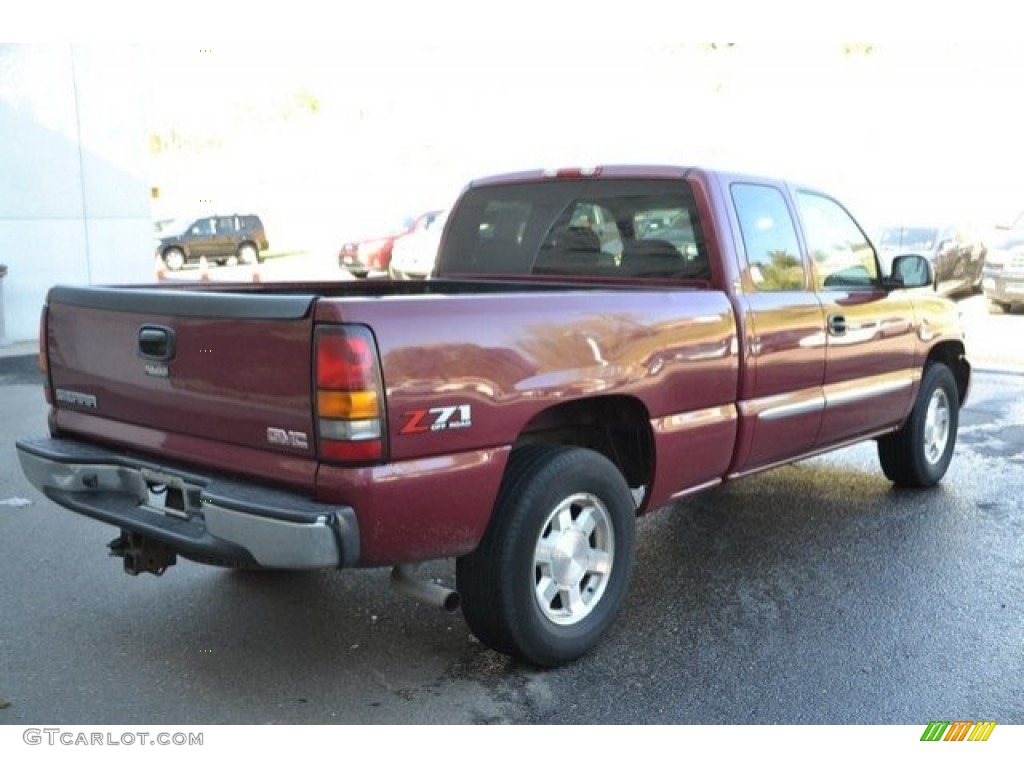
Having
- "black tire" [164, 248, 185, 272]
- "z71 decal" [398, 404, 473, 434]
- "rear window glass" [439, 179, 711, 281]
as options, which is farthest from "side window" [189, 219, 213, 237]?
"z71 decal" [398, 404, 473, 434]

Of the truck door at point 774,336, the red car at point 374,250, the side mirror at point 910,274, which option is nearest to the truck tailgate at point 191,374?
the truck door at point 774,336

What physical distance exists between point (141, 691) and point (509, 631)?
132 cm

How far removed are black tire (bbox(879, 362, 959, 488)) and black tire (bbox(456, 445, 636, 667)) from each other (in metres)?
2.86

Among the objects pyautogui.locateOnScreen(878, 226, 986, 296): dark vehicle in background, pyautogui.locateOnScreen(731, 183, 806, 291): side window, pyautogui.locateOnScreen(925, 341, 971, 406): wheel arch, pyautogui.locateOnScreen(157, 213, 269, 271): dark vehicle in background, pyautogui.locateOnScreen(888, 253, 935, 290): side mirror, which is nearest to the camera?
pyautogui.locateOnScreen(731, 183, 806, 291): side window

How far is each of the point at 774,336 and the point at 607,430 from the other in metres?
1.02

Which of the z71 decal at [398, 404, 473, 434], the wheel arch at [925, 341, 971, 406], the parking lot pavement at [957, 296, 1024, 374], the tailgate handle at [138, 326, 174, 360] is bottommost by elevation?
the parking lot pavement at [957, 296, 1024, 374]

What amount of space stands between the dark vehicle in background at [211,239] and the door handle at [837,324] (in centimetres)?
2655

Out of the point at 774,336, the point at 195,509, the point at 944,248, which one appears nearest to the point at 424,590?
the point at 195,509

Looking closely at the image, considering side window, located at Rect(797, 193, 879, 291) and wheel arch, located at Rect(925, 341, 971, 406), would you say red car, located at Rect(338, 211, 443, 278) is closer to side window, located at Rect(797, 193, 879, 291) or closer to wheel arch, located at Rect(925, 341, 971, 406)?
wheel arch, located at Rect(925, 341, 971, 406)

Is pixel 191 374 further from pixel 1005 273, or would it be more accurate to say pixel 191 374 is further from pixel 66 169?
pixel 1005 273

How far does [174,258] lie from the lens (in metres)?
29.2

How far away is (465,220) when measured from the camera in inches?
212

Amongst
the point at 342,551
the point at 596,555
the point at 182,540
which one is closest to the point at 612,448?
the point at 596,555
